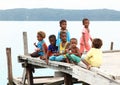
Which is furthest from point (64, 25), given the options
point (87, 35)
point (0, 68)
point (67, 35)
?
point (0, 68)

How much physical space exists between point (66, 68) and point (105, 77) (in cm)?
225

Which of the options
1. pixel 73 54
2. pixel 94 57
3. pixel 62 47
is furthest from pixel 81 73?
pixel 62 47

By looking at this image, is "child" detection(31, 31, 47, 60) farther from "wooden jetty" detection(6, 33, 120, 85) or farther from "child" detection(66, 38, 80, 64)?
"child" detection(66, 38, 80, 64)

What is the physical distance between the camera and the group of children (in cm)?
1009

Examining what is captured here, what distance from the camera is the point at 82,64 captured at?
10.7m

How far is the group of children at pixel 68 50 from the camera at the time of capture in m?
10.1

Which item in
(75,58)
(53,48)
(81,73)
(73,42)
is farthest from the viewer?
(53,48)

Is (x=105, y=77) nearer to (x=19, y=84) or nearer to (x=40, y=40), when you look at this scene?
(x=40, y=40)

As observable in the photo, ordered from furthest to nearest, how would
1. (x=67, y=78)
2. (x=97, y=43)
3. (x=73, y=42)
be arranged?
1. (x=67, y=78)
2. (x=73, y=42)
3. (x=97, y=43)

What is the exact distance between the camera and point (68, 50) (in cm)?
1129

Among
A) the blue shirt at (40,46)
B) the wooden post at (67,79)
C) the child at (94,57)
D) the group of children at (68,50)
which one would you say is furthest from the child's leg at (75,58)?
the blue shirt at (40,46)

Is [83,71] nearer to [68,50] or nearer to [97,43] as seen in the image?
[97,43]

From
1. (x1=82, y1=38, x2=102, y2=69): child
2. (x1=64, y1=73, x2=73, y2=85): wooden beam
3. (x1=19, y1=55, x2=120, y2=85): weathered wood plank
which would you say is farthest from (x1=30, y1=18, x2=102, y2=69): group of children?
(x1=64, y1=73, x2=73, y2=85): wooden beam

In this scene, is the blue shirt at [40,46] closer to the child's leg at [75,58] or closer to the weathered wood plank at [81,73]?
the weathered wood plank at [81,73]
